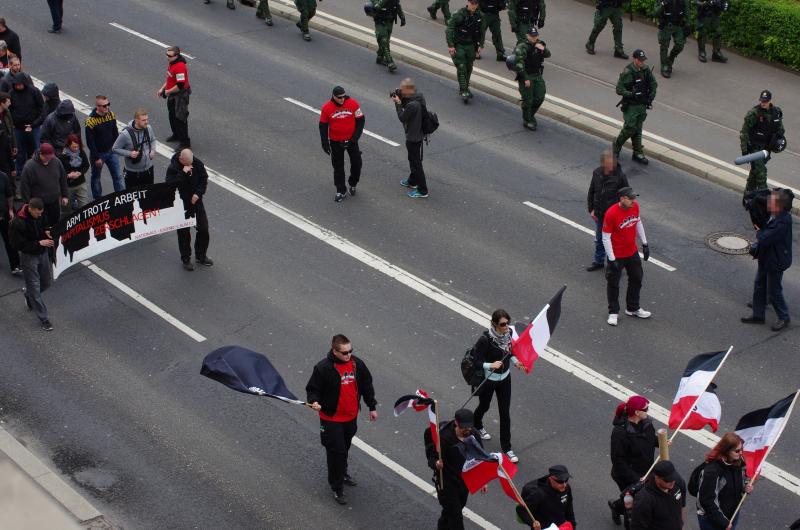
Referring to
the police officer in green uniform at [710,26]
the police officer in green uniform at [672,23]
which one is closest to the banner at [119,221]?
the police officer in green uniform at [672,23]

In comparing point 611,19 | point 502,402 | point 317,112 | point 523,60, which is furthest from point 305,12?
point 502,402

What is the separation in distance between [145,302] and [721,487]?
23.7 feet

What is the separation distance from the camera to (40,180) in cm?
1486

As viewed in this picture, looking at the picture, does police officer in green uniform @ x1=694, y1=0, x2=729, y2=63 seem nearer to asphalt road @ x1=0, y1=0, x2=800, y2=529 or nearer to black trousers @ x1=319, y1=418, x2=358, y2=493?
asphalt road @ x1=0, y1=0, x2=800, y2=529

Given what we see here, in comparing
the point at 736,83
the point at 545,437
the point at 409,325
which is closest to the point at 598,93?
the point at 736,83

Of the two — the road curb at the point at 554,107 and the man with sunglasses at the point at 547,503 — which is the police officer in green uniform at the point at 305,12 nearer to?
the road curb at the point at 554,107

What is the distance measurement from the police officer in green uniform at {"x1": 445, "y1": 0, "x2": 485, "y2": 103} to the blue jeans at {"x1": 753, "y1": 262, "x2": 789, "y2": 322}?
7.69 metres

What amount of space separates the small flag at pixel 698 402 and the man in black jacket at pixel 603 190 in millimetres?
4349

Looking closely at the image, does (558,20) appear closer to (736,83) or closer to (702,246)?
(736,83)

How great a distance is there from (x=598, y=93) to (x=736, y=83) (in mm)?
2599

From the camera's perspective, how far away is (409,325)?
45.9ft

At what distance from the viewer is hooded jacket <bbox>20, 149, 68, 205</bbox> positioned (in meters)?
14.8

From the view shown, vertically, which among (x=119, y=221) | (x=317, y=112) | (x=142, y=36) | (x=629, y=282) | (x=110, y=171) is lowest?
(x=142, y=36)

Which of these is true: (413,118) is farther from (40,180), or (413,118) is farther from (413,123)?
(40,180)
